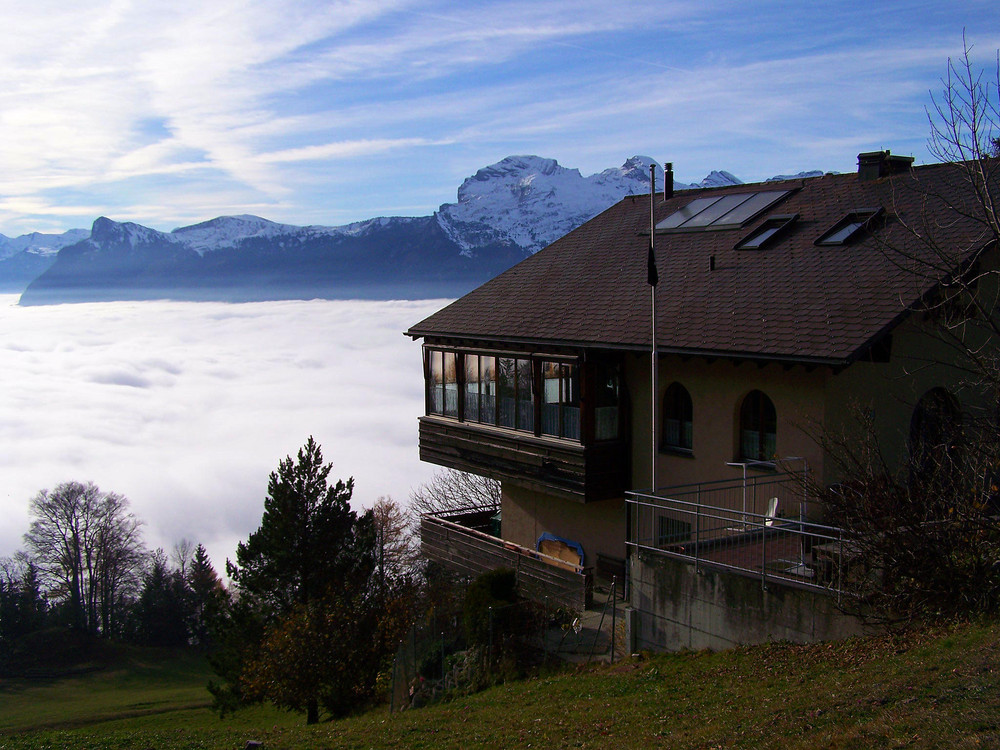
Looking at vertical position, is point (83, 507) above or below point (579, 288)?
below

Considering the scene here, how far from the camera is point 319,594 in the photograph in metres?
40.8

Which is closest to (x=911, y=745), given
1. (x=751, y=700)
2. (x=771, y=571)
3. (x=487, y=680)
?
(x=751, y=700)

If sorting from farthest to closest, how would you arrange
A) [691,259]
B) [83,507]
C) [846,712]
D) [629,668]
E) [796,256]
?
[83,507] < [691,259] < [796,256] < [629,668] < [846,712]

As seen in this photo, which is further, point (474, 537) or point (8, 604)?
point (8, 604)

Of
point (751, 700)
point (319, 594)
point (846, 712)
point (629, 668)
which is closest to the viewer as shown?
point (846, 712)

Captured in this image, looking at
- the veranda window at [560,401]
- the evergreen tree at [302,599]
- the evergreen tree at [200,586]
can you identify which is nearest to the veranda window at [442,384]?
the veranda window at [560,401]

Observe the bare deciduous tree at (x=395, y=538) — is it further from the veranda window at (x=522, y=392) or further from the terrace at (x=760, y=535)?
the terrace at (x=760, y=535)

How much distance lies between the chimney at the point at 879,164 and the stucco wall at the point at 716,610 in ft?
36.5

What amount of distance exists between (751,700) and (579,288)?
1246cm

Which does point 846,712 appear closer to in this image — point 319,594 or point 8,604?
point 319,594

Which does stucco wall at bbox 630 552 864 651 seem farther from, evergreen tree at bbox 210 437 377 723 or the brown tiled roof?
evergreen tree at bbox 210 437 377 723

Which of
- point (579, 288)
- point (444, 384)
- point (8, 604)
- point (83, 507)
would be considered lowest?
point (8, 604)

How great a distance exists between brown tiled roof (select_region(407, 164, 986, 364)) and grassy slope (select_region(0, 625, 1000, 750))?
507 cm

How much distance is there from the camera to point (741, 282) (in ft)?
58.9
